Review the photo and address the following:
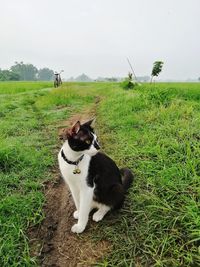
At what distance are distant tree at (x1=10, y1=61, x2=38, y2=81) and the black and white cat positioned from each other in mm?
96378

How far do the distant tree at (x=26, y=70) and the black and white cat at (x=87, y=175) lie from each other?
3794 inches

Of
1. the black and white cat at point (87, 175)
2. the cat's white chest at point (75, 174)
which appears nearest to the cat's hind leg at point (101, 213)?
the black and white cat at point (87, 175)

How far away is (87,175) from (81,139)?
0.40 meters

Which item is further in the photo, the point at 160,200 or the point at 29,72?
the point at 29,72

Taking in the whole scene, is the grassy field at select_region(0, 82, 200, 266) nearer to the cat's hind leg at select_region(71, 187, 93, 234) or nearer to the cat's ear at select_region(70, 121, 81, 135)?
the cat's hind leg at select_region(71, 187, 93, 234)

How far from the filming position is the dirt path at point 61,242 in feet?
7.90

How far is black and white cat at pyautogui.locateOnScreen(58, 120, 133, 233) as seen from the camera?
2.66m

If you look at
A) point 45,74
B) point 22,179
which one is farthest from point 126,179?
point 45,74

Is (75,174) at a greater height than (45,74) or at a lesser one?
greater

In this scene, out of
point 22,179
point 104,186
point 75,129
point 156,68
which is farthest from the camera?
point 156,68

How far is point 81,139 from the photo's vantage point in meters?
2.62

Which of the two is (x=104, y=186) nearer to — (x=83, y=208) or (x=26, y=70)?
(x=83, y=208)

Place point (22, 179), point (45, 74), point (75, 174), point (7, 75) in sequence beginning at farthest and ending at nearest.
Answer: point (45, 74)
point (7, 75)
point (22, 179)
point (75, 174)

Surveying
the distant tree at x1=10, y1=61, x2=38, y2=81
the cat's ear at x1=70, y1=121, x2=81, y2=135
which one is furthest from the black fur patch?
the distant tree at x1=10, y1=61, x2=38, y2=81
